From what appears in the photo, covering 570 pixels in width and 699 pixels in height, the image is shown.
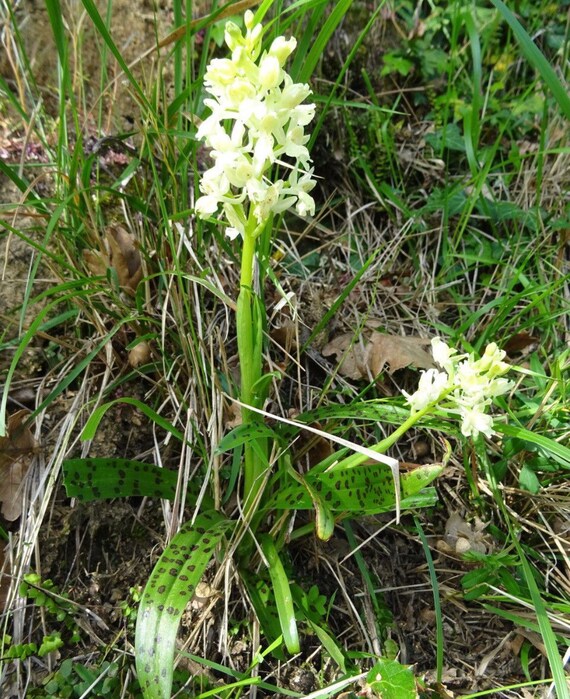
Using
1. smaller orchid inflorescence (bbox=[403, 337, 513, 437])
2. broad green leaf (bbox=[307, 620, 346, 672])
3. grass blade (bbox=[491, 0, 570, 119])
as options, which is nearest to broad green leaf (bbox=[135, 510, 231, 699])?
broad green leaf (bbox=[307, 620, 346, 672])

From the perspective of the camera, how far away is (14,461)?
77.5 inches

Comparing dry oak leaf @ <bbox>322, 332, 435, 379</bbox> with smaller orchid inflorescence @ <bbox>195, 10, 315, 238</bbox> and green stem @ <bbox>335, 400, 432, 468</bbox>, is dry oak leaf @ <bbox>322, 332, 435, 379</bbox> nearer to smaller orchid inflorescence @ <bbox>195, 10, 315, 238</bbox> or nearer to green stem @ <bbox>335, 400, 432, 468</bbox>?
green stem @ <bbox>335, 400, 432, 468</bbox>

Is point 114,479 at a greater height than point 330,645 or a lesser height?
greater

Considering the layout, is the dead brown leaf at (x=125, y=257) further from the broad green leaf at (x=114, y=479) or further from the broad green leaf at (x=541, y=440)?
the broad green leaf at (x=541, y=440)

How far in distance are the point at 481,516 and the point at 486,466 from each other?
24 cm

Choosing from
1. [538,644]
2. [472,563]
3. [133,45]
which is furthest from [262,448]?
[133,45]

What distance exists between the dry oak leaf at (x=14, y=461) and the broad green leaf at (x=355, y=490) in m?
0.96

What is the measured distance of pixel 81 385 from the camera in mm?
2113

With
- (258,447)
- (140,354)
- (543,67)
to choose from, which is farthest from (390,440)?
(543,67)

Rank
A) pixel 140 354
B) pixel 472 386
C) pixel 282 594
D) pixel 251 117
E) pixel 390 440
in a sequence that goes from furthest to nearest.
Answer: pixel 140 354 → pixel 282 594 → pixel 390 440 → pixel 472 386 → pixel 251 117

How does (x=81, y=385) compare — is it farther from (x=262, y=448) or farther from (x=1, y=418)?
(x=262, y=448)

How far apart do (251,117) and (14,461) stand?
1.44 metres

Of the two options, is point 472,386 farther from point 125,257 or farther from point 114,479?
point 125,257

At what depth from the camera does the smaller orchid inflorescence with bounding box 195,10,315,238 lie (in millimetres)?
1369
